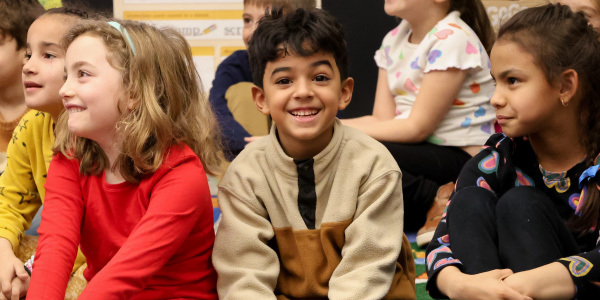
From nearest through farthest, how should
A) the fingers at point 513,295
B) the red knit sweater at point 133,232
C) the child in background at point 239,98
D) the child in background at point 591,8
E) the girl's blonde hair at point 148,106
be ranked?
the fingers at point 513,295, the red knit sweater at point 133,232, the girl's blonde hair at point 148,106, the child in background at point 591,8, the child in background at point 239,98

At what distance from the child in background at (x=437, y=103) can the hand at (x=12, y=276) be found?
50.6 inches

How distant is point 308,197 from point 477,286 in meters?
0.43

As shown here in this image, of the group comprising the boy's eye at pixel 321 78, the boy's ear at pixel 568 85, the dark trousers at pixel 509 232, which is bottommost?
the dark trousers at pixel 509 232

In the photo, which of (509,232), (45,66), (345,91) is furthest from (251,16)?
(509,232)

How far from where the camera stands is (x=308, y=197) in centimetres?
171

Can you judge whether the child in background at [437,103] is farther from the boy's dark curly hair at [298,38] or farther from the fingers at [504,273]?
the fingers at [504,273]

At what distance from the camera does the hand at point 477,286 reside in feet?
4.77

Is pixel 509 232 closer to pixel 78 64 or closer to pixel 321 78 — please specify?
pixel 321 78

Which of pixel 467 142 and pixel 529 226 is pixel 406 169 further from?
pixel 529 226

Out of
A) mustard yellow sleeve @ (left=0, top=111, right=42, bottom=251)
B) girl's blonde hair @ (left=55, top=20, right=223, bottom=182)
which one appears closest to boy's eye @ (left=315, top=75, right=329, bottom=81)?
girl's blonde hair @ (left=55, top=20, right=223, bottom=182)

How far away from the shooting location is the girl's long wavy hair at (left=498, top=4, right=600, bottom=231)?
164cm

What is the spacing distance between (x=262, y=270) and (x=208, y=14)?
2374 mm

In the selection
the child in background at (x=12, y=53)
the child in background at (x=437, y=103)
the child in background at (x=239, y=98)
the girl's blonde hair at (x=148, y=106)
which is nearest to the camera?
the girl's blonde hair at (x=148, y=106)

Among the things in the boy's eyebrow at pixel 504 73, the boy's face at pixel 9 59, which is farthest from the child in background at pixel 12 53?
the boy's eyebrow at pixel 504 73
